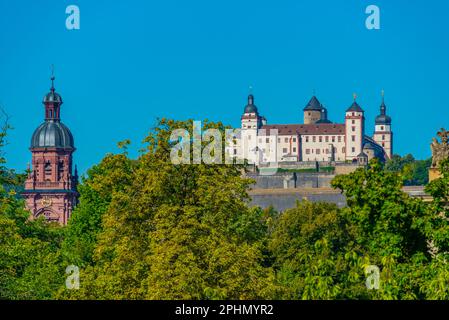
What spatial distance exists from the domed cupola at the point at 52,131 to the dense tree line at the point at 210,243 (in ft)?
280

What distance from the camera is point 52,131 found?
13062 cm

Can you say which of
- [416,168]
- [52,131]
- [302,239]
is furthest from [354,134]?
[302,239]

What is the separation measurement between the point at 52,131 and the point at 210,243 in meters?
98.4

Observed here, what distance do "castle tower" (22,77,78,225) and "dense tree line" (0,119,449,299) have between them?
8116cm

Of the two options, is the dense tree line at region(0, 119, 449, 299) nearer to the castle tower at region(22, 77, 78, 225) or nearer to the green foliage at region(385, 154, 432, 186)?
the castle tower at region(22, 77, 78, 225)

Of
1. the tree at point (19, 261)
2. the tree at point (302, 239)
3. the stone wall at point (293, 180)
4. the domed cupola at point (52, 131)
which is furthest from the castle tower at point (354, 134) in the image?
the tree at point (19, 261)

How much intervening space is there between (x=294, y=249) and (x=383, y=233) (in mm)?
41636

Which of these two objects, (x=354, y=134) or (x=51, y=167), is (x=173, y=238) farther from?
(x=354, y=134)

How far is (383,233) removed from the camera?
24.9 metres

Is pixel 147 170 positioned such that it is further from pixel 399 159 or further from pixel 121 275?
pixel 399 159

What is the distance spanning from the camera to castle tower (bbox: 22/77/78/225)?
413ft

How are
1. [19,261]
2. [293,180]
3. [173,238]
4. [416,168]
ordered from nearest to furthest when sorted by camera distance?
1. [173,238]
2. [19,261]
3. [293,180]
4. [416,168]

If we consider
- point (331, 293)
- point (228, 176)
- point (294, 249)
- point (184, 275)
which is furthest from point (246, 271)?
point (294, 249)

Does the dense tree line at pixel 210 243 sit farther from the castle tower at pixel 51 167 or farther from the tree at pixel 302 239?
the castle tower at pixel 51 167
